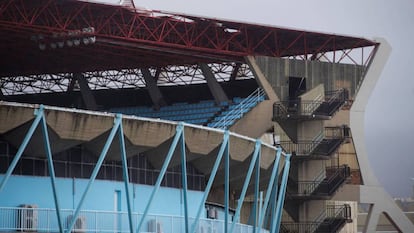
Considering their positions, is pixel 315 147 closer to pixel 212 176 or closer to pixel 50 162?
pixel 212 176

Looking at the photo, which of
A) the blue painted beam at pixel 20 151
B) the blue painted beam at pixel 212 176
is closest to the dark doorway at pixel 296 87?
the blue painted beam at pixel 212 176

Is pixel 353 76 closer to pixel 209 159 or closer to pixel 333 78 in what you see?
pixel 333 78

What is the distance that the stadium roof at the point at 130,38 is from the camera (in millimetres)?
111312

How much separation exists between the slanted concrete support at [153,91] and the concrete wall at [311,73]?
54.8 ft

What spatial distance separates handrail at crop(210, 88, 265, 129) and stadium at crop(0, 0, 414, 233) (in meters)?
0.22

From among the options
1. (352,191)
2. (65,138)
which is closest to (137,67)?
(352,191)

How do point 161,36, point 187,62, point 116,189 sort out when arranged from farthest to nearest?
point 187,62 → point 161,36 → point 116,189

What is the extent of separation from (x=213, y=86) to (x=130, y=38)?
14606 mm

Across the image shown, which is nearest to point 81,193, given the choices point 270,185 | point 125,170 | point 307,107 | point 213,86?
point 125,170

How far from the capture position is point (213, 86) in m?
128

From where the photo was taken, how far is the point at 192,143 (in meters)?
79.9

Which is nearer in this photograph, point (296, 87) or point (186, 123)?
point (186, 123)

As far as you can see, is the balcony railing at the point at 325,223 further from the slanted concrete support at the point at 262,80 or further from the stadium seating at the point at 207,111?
the slanted concrete support at the point at 262,80

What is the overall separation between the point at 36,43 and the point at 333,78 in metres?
25.5
